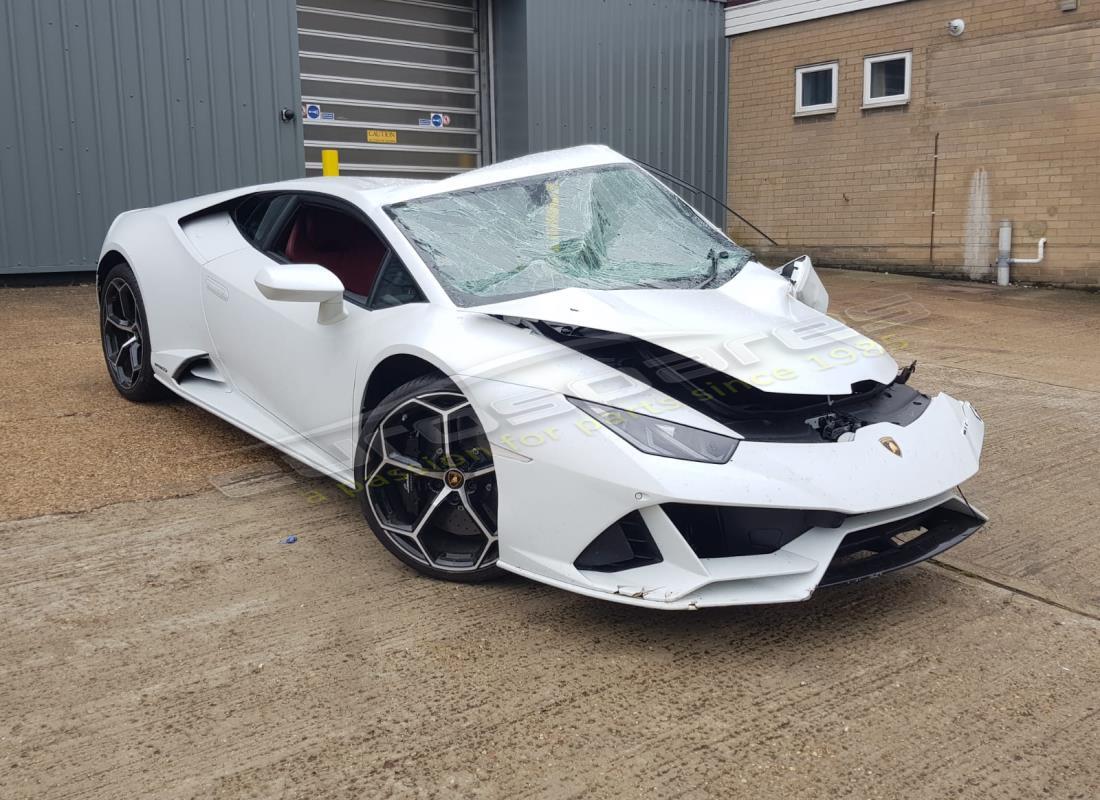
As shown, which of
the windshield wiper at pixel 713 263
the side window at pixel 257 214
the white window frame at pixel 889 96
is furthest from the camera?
A: the white window frame at pixel 889 96

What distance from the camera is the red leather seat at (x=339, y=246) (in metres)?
3.67

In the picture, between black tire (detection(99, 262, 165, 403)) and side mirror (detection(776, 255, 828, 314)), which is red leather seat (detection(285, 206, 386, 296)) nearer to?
black tire (detection(99, 262, 165, 403))

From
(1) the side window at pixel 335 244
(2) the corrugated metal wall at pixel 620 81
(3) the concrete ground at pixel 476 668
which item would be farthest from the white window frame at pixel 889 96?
(1) the side window at pixel 335 244

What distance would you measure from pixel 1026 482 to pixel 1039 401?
1.69m

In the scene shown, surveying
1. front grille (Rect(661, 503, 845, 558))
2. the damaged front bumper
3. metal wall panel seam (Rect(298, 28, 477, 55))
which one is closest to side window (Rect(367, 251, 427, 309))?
the damaged front bumper

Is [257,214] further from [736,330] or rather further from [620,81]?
[620,81]

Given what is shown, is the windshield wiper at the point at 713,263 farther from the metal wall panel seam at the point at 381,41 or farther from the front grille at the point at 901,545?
the metal wall panel seam at the point at 381,41

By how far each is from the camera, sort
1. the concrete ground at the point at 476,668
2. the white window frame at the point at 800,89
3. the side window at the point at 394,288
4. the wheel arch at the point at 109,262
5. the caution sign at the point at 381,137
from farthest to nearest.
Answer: the white window frame at the point at 800,89
the caution sign at the point at 381,137
the wheel arch at the point at 109,262
the side window at the point at 394,288
the concrete ground at the point at 476,668

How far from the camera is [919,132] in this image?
463 inches

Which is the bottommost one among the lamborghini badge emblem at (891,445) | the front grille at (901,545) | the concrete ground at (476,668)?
the concrete ground at (476,668)

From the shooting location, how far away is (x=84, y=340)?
7.12 m

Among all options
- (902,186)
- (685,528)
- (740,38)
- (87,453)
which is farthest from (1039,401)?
(740,38)

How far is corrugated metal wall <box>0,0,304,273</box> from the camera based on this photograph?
9125mm

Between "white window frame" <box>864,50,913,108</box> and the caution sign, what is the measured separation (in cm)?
594
